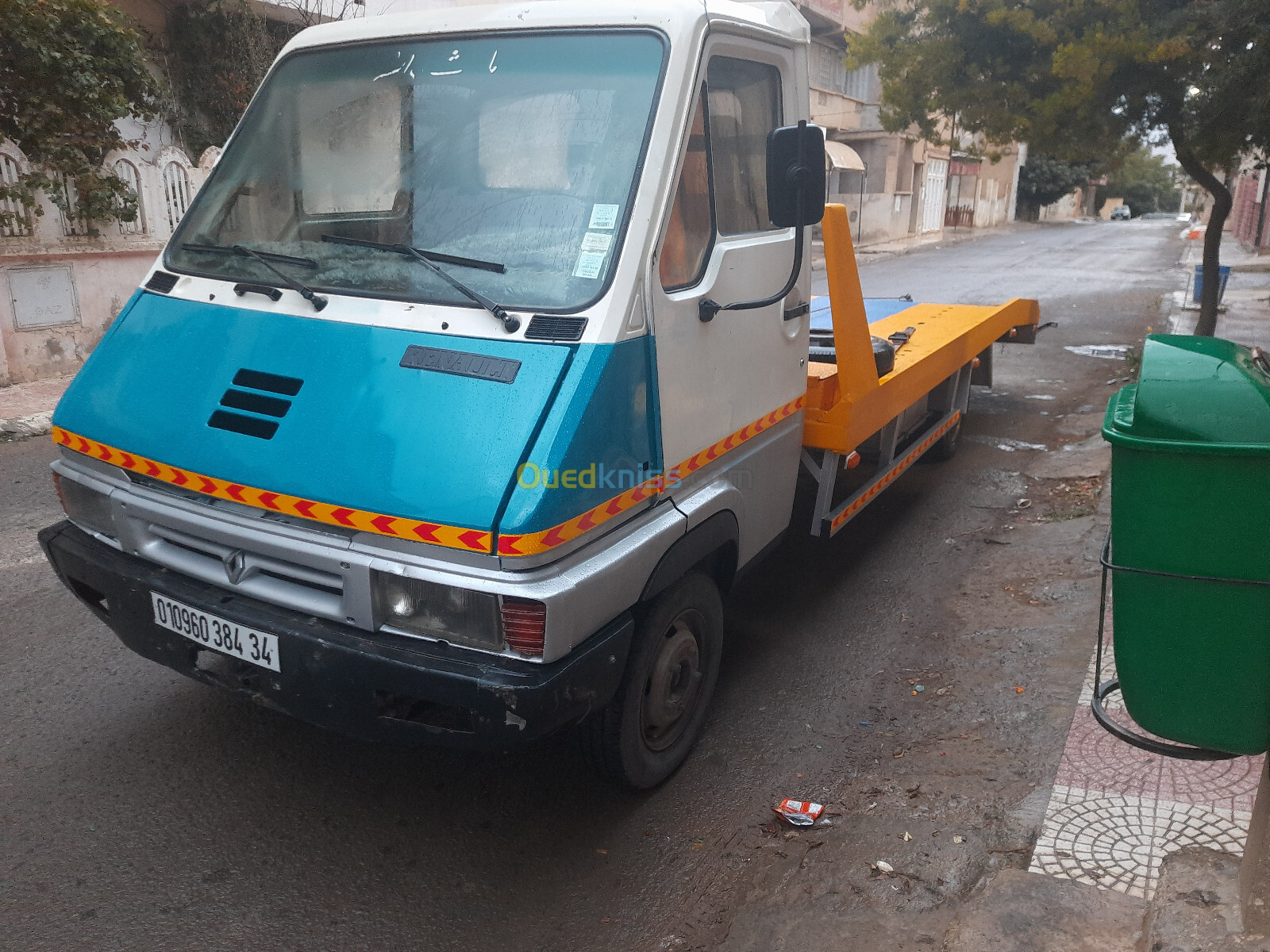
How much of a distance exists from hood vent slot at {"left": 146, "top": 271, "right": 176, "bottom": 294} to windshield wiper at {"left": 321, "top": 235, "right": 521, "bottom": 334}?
2.03 ft

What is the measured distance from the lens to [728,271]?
3.18m

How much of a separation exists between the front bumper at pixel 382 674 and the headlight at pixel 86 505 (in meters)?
0.18

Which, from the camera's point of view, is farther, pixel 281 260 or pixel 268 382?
pixel 281 260

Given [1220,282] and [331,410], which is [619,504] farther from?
[1220,282]

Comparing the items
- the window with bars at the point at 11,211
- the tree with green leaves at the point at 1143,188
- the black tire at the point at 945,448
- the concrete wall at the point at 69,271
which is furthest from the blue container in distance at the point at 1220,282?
the tree with green leaves at the point at 1143,188

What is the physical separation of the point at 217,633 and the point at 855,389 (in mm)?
2636

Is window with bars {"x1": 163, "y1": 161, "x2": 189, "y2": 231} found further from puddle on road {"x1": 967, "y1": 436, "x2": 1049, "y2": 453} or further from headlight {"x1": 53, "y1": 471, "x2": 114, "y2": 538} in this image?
puddle on road {"x1": 967, "y1": 436, "x2": 1049, "y2": 453}

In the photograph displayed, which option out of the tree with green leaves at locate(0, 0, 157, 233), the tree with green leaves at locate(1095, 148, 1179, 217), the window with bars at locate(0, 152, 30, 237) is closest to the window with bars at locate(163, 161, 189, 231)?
the tree with green leaves at locate(0, 0, 157, 233)

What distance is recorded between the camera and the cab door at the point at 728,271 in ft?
9.61

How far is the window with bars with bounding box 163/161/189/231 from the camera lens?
990 cm

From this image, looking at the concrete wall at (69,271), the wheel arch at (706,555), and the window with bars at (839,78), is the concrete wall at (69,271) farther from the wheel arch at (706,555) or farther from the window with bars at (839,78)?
the window with bars at (839,78)

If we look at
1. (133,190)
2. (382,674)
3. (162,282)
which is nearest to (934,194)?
(133,190)

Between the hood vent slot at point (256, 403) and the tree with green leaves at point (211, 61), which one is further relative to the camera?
the tree with green leaves at point (211, 61)

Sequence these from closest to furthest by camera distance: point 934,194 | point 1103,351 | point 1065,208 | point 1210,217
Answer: point 1210,217 → point 1103,351 → point 934,194 → point 1065,208
